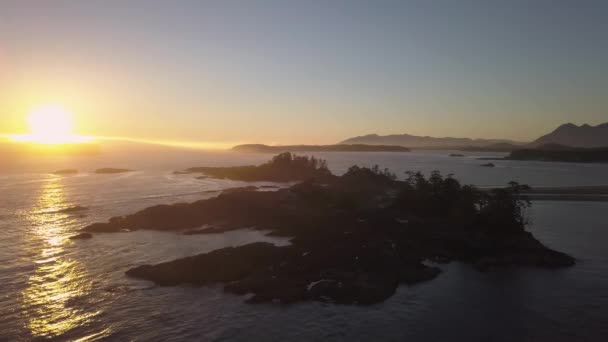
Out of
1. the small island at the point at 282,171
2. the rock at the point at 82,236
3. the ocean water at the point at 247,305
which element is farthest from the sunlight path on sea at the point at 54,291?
the small island at the point at 282,171

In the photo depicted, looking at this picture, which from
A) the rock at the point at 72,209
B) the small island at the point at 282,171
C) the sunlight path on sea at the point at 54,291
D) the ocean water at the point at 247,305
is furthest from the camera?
the small island at the point at 282,171

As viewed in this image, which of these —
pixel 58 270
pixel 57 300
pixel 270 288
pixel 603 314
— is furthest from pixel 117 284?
pixel 603 314

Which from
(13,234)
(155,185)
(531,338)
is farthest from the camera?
(155,185)

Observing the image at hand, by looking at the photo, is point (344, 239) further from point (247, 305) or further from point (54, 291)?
point (54, 291)

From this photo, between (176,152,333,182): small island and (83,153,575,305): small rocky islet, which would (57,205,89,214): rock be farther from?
(176,152,333,182): small island

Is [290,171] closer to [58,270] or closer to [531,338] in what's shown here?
[58,270]

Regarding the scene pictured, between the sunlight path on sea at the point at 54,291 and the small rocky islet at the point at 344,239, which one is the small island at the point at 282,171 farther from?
the sunlight path on sea at the point at 54,291

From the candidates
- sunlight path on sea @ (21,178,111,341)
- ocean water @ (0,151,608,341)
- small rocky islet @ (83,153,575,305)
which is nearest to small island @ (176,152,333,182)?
small rocky islet @ (83,153,575,305)
